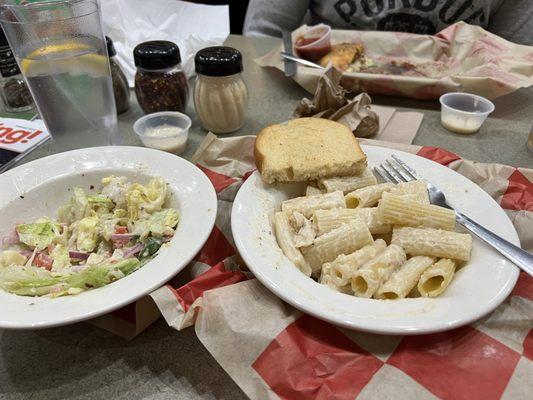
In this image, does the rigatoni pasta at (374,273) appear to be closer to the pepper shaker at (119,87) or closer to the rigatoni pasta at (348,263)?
the rigatoni pasta at (348,263)

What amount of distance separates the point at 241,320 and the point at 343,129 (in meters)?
0.56

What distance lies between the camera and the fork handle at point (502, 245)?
641mm

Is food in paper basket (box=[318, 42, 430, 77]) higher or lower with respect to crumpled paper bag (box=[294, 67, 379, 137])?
lower

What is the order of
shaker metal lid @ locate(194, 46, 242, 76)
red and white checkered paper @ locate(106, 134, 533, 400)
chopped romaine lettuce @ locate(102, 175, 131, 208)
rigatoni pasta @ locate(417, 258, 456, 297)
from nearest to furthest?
red and white checkered paper @ locate(106, 134, 533, 400) < rigatoni pasta @ locate(417, 258, 456, 297) < chopped romaine lettuce @ locate(102, 175, 131, 208) < shaker metal lid @ locate(194, 46, 242, 76)

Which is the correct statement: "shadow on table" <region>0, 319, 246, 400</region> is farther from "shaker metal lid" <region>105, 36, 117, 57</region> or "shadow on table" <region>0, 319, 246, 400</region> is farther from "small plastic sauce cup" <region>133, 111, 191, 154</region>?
"shaker metal lid" <region>105, 36, 117, 57</region>

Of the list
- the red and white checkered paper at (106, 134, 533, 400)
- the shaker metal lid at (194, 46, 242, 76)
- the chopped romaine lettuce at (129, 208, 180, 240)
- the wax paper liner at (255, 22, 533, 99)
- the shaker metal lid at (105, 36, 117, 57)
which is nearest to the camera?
the red and white checkered paper at (106, 134, 533, 400)

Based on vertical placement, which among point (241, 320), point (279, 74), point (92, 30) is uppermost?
point (92, 30)

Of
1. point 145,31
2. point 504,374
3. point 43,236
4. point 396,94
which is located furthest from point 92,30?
point 504,374

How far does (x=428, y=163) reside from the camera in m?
0.91

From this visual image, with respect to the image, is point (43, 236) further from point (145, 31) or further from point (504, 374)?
point (145, 31)

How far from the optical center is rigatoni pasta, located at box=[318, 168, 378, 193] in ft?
2.83

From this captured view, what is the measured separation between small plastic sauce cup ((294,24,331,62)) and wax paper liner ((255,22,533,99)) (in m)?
0.08

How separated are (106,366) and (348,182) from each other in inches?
22.2

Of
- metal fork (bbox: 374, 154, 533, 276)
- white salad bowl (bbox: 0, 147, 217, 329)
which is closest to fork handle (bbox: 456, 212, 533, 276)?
metal fork (bbox: 374, 154, 533, 276)
